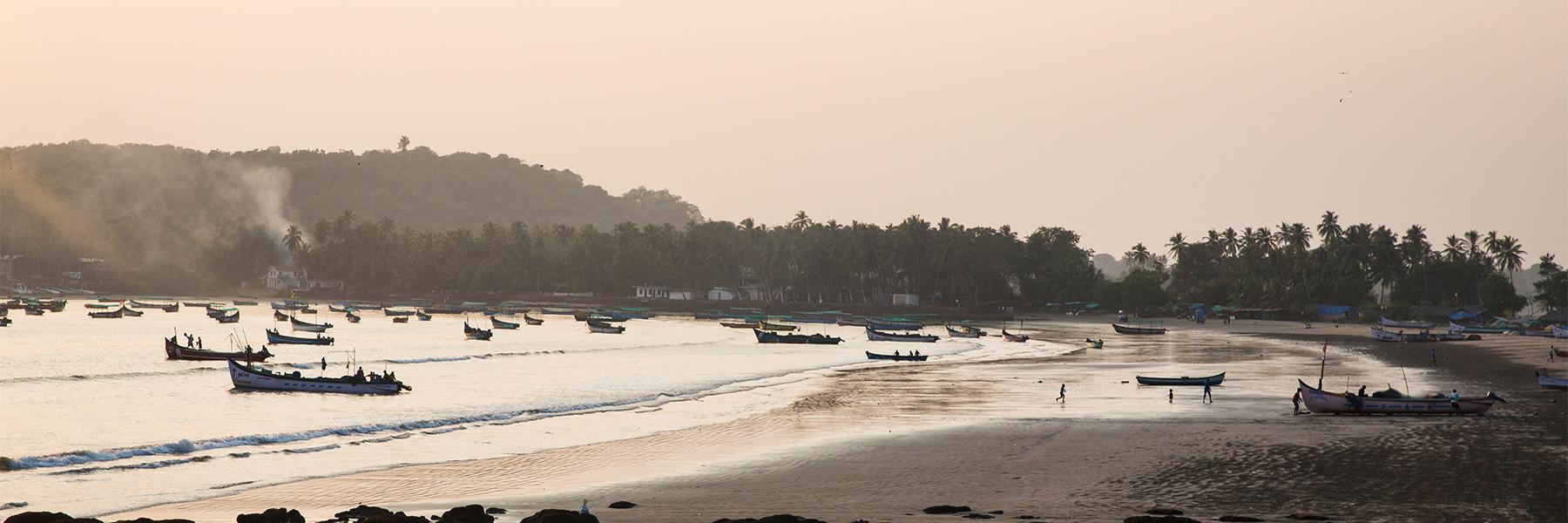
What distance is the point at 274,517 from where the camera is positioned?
2511 centimetres

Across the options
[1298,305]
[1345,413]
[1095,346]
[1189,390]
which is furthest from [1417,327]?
[1345,413]

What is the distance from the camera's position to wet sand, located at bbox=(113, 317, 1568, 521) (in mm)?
27281

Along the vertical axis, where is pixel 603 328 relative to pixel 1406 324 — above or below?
below

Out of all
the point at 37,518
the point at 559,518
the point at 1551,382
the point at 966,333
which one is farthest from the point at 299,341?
the point at 559,518

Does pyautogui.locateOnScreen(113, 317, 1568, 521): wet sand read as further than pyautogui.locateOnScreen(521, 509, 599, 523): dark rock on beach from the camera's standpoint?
Yes

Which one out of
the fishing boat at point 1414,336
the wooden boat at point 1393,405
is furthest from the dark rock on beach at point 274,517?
the fishing boat at point 1414,336

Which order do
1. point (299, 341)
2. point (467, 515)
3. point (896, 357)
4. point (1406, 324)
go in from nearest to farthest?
point (467, 515) → point (896, 357) → point (299, 341) → point (1406, 324)

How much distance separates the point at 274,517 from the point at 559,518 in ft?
19.2

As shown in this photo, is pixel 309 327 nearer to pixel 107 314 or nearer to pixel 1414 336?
pixel 107 314

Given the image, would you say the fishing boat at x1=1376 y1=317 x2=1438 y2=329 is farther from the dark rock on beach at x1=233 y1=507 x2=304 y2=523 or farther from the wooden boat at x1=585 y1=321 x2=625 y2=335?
the dark rock on beach at x1=233 y1=507 x2=304 y2=523

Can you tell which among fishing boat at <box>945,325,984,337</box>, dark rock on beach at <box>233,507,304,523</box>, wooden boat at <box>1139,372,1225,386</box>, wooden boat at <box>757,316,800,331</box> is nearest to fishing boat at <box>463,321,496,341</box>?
wooden boat at <box>757,316,800,331</box>

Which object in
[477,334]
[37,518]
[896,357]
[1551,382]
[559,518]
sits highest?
[1551,382]

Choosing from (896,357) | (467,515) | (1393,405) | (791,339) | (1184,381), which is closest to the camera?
(467,515)

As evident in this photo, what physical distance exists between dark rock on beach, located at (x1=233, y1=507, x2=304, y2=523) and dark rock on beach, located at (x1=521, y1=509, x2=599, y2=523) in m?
4.60
